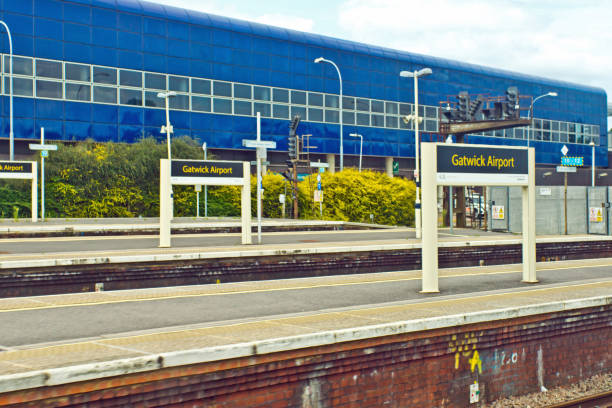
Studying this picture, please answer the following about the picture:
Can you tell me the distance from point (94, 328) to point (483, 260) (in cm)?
1339

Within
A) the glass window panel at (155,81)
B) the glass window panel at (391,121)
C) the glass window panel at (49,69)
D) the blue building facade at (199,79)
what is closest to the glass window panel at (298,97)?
the blue building facade at (199,79)

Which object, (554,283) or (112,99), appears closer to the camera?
(554,283)

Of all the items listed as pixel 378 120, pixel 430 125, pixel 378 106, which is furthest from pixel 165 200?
pixel 430 125

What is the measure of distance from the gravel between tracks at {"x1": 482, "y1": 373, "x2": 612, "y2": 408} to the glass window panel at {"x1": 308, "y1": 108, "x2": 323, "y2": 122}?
4876cm

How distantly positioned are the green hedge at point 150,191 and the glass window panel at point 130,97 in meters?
5.79

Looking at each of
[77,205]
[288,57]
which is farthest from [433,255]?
[288,57]

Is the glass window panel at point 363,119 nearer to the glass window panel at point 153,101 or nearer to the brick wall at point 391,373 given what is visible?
the glass window panel at point 153,101

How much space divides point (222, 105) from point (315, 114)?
29.7 ft

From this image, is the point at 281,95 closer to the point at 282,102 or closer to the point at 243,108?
the point at 282,102

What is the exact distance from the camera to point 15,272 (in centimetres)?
1263

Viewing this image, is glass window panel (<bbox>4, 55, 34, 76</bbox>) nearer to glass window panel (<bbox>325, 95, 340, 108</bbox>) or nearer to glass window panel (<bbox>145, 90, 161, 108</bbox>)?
glass window panel (<bbox>145, 90, 161, 108</bbox>)

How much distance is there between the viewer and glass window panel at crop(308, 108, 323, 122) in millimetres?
57625

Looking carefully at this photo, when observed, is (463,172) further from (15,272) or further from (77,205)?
(77,205)

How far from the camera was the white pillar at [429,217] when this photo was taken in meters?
11.5
